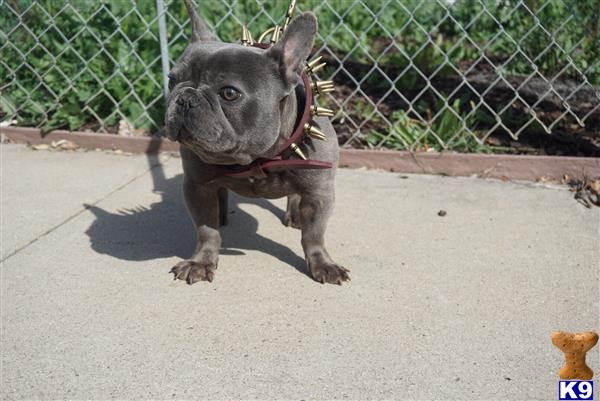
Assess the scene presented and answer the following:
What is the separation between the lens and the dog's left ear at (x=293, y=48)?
7.95ft

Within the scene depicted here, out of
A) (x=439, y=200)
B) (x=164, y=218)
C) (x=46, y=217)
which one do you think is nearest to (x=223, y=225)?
(x=164, y=218)

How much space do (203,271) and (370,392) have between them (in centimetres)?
106

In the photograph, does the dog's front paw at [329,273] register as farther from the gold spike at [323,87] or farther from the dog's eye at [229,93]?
the dog's eye at [229,93]

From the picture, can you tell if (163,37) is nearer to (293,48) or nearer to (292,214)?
(292,214)

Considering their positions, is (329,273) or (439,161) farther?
(439,161)

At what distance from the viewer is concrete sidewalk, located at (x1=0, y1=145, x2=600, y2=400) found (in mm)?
2168

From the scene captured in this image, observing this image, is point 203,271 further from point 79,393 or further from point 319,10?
point 319,10

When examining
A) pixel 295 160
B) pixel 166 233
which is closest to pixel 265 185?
pixel 295 160

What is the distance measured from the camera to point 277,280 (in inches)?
112

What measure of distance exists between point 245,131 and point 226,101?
13 cm

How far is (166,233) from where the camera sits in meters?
3.36

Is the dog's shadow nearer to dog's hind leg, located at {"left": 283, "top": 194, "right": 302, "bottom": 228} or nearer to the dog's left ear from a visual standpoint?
dog's hind leg, located at {"left": 283, "top": 194, "right": 302, "bottom": 228}

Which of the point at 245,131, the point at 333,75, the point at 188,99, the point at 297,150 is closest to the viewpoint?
the point at 188,99

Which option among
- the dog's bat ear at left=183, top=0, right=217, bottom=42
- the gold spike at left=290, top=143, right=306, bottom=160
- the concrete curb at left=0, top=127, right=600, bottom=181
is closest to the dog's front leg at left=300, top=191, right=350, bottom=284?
the gold spike at left=290, top=143, right=306, bottom=160
